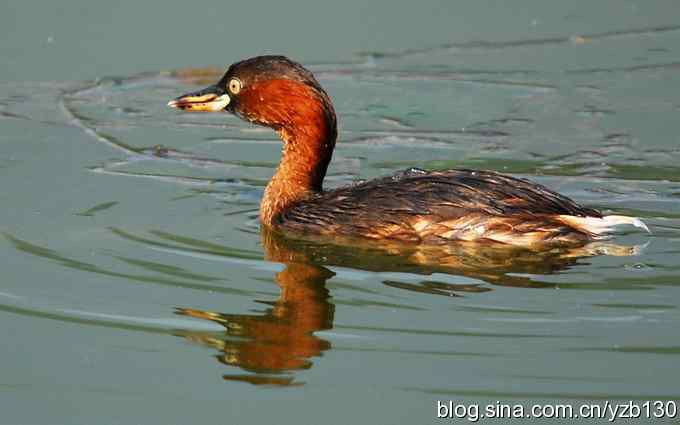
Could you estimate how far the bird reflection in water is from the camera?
5.88 m

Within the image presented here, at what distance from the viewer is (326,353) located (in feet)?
19.3

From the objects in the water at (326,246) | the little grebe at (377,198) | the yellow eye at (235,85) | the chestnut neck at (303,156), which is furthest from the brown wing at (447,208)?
the yellow eye at (235,85)

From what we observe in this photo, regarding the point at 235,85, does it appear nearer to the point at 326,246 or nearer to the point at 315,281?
the point at 326,246

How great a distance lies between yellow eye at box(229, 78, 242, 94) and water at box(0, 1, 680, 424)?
24.8 inches

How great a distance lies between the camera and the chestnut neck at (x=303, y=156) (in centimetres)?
800

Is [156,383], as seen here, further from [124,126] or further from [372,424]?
[124,126]

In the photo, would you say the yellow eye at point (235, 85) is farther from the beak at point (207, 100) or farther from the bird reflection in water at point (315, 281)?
the bird reflection in water at point (315, 281)

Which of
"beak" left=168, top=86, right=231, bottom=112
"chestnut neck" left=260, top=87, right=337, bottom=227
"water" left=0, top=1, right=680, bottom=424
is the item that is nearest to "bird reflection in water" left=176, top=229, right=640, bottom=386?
"water" left=0, top=1, right=680, bottom=424

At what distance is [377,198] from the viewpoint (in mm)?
7570

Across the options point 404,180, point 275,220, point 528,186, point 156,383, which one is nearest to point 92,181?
point 275,220

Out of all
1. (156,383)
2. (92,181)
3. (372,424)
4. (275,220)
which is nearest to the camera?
(372,424)

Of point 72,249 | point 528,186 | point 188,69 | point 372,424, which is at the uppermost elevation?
point 188,69

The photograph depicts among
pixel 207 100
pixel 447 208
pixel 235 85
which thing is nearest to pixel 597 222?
pixel 447 208

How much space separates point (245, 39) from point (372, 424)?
6.93m
